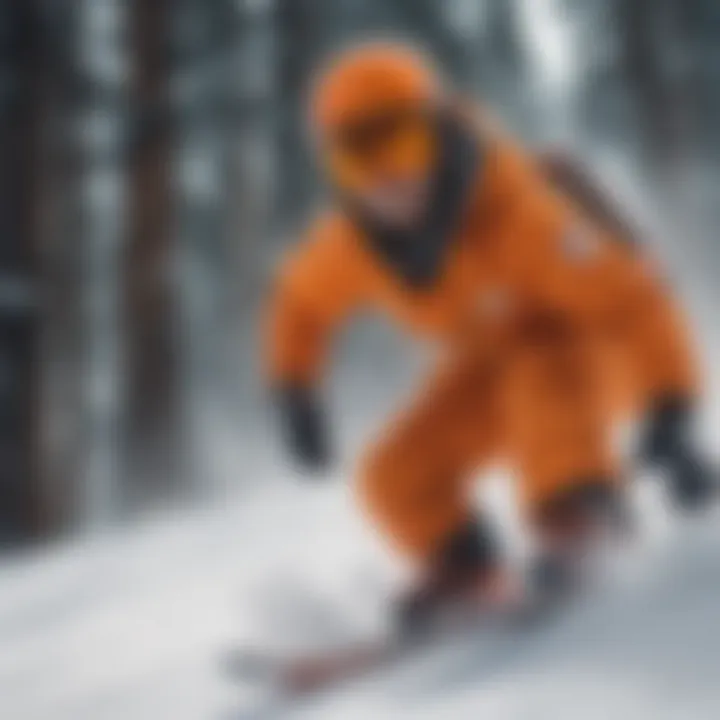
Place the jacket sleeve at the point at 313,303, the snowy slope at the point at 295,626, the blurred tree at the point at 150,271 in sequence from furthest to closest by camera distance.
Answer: the blurred tree at the point at 150,271 → the jacket sleeve at the point at 313,303 → the snowy slope at the point at 295,626

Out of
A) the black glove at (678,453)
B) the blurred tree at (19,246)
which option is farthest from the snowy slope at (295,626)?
the blurred tree at (19,246)

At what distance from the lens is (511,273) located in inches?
29.5

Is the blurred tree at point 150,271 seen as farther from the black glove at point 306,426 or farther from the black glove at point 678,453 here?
the black glove at point 678,453

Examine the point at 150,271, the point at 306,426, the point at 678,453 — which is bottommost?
the point at 678,453

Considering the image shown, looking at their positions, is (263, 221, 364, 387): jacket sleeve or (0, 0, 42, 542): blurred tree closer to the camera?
(263, 221, 364, 387): jacket sleeve

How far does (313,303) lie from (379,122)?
11 cm

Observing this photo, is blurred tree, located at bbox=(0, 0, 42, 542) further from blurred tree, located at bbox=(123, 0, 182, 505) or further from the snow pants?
the snow pants

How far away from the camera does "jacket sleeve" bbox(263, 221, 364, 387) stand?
2.65 feet

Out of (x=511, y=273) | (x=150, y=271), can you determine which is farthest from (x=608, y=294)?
(x=150, y=271)

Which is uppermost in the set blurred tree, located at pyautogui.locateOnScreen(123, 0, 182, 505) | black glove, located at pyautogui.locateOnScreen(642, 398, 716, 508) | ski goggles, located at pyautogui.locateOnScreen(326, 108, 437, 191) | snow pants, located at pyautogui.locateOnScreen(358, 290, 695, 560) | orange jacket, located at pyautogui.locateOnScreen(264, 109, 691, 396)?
blurred tree, located at pyautogui.locateOnScreen(123, 0, 182, 505)

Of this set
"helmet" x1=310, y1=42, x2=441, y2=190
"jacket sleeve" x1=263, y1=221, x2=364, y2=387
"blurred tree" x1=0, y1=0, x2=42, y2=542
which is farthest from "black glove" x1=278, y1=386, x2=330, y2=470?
"blurred tree" x1=0, y1=0, x2=42, y2=542

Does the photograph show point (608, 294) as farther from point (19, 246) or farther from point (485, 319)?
point (19, 246)

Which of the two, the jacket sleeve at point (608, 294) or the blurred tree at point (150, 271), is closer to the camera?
the jacket sleeve at point (608, 294)

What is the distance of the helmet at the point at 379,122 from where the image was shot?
74cm
